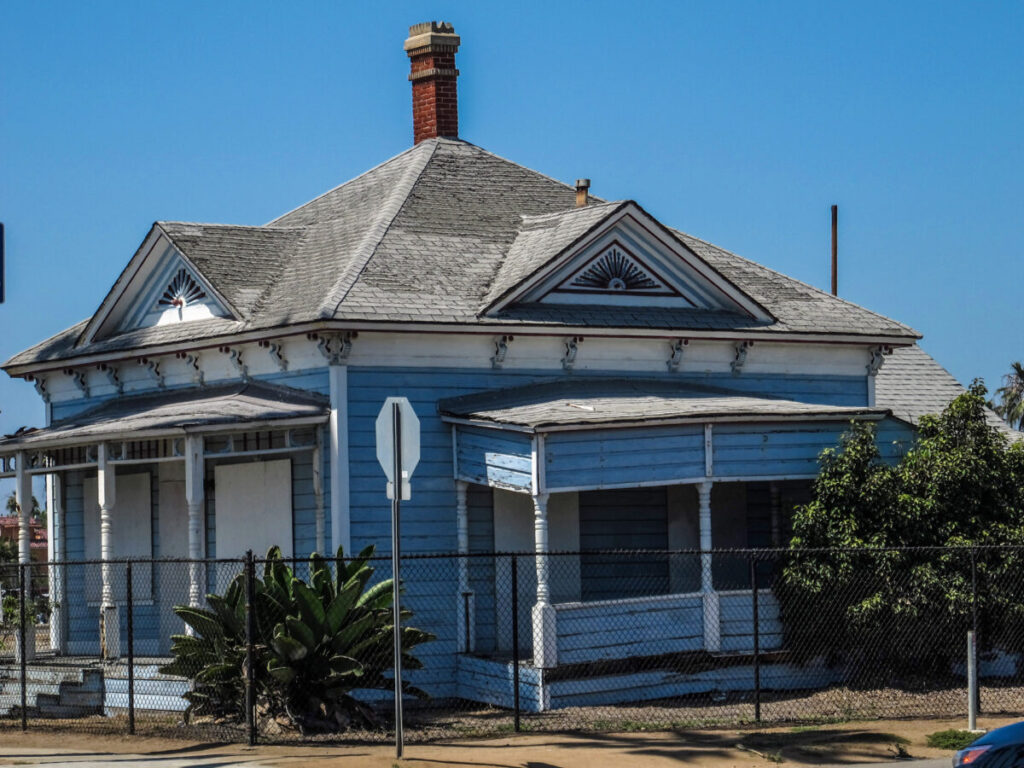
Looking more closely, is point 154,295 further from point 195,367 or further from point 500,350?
point 500,350

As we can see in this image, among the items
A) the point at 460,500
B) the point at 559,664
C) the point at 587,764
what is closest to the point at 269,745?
the point at 587,764

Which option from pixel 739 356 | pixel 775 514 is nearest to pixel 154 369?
pixel 739 356

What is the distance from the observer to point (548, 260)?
2028 cm

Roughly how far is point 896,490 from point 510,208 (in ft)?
23.1

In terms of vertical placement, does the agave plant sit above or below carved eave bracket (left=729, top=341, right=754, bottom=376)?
below

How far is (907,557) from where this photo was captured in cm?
1925

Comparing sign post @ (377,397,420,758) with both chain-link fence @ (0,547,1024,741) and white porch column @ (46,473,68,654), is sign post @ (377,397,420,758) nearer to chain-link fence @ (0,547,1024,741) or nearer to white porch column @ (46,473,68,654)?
chain-link fence @ (0,547,1024,741)

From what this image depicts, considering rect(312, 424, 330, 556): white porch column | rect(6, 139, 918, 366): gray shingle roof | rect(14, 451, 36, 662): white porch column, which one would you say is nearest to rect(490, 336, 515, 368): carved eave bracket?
rect(6, 139, 918, 366): gray shingle roof

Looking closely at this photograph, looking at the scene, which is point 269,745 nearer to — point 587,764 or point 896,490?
point 587,764

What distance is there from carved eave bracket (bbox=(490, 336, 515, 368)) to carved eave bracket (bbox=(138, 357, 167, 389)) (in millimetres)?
4850

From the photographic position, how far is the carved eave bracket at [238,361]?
808 inches

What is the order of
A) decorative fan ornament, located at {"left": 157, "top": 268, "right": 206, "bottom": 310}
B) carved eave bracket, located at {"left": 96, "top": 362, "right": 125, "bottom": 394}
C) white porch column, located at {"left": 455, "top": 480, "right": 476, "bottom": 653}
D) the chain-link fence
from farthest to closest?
carved eave bracket, located at {"left": 96, "top": 362, "right": 125, "bottom": 394} < decorative fan ornament, located at {"left": 157, "top": 268, "right": 206, "bottom": 310} < white porch column, located at {"left": 455, "top": 480, "right": 476, "bottom": 653} < the chain-link fence

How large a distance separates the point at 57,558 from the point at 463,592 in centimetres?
651

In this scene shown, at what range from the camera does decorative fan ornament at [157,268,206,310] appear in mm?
21375
